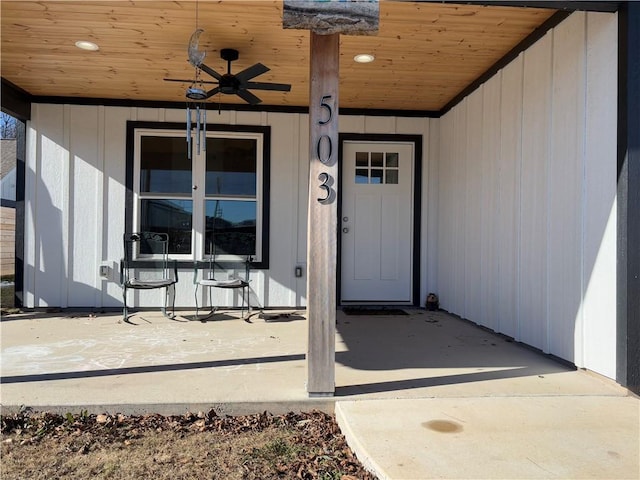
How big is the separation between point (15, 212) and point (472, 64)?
5.25 m

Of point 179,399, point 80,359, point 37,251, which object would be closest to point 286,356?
point 179,399

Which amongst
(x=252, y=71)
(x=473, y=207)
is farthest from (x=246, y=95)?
(x=473, y=207)

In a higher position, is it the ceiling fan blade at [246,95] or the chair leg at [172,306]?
the ceiling fan blade at [246,95]

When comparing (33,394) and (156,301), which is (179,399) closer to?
(33,394)

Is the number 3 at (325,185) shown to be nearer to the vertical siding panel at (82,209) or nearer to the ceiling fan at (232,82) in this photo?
the ceiling fan at (232,82)

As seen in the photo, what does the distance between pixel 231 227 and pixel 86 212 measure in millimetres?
1685

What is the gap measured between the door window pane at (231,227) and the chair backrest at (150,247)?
0.49m

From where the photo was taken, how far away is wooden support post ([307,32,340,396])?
2.72 meters

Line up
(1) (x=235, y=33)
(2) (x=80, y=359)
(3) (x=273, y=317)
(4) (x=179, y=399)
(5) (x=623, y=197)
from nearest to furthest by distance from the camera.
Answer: (4) (x=179, y=399), (5) (x=623, y=197), (2) (x=80, y=359), (1) (x=235, y=33), (3) (x=273, y=317)

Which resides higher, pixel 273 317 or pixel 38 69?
pixel 38 69

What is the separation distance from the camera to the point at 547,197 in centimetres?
371

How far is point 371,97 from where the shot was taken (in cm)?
553

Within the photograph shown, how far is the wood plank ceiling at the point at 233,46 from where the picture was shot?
3465 millimetres

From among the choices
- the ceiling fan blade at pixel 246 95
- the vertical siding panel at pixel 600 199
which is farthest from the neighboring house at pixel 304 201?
the ceiling fan blade at pixel 246 95
